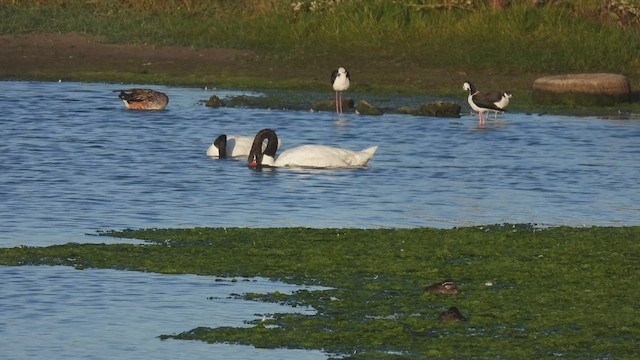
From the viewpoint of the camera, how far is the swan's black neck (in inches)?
908

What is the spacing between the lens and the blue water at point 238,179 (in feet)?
44.0

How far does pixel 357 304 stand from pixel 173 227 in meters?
4.48

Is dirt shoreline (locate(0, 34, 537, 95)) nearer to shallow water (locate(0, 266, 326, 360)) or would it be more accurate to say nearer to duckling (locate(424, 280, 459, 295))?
shallow water (locate(0, 266, 326, 360))

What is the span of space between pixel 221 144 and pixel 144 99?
5.59 metres

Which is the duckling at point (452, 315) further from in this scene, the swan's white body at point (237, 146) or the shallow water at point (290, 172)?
the swan's white body at point (237, 146)

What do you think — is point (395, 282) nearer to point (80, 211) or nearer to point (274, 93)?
point (80, 211)

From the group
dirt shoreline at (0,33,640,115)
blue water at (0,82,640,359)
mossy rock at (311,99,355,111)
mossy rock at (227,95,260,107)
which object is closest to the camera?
blue water at (0,82,640,359)

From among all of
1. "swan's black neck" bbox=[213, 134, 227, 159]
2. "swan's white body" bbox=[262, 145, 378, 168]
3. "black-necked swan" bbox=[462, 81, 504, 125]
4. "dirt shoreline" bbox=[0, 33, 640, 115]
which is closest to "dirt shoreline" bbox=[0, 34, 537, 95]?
"dirt shoreline" bbox=[0, 33, 640, 115]

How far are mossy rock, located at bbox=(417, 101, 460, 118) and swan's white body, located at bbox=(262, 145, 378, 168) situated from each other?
5977 millimetres

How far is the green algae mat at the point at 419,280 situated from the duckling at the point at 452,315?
1.2 inches

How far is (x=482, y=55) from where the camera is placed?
31.6 metres

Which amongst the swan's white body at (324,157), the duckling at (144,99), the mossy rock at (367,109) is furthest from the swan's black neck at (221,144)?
the duckling at (144,99)

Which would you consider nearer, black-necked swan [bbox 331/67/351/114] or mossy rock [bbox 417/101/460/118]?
mossy rock [bbox 417/101/460/118]

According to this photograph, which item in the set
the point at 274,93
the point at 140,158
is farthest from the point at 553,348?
the point at 274,93
